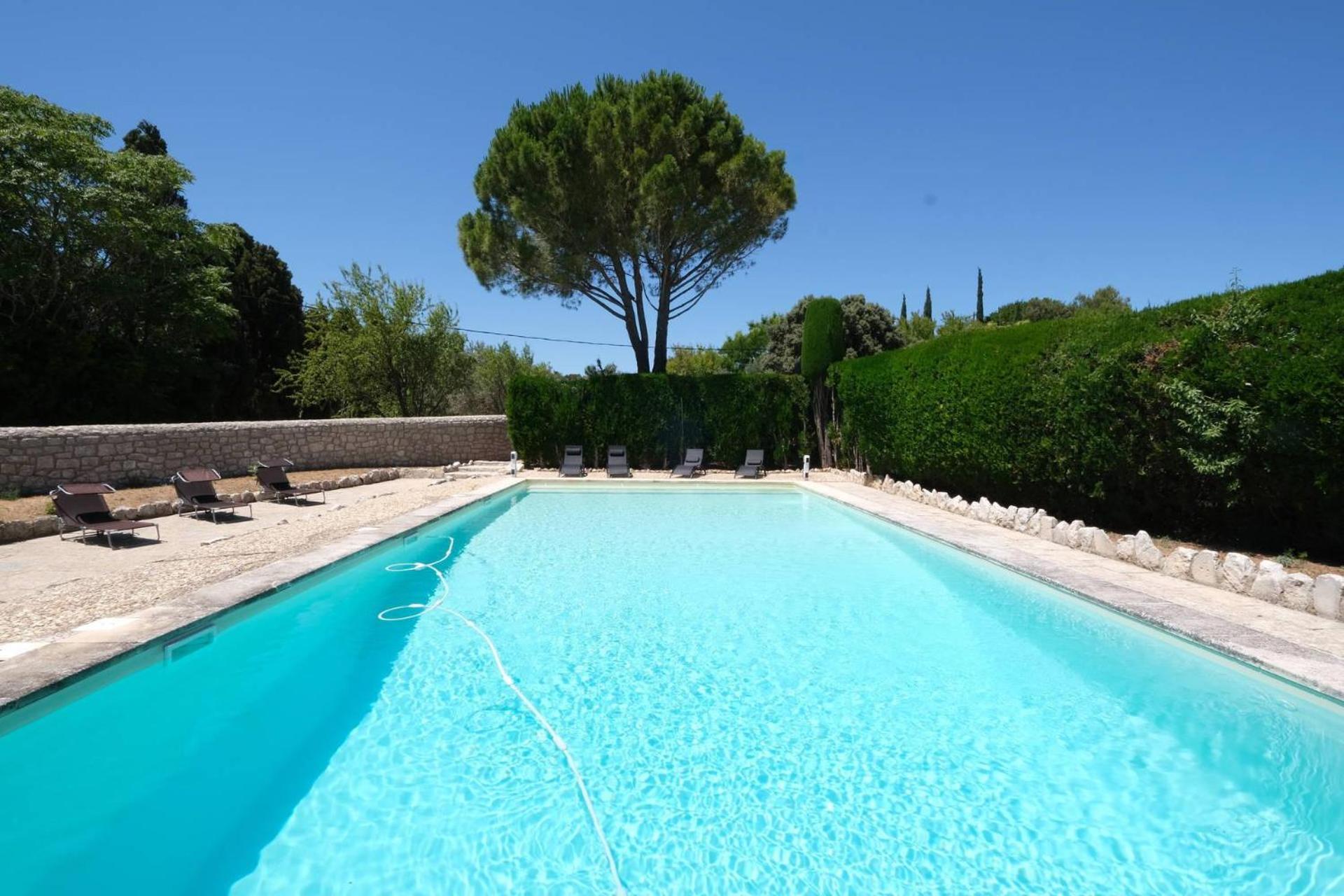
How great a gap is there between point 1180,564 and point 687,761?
5415 mm

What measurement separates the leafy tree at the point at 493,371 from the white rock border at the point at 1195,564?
2249cm

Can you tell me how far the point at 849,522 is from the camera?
10.4 m

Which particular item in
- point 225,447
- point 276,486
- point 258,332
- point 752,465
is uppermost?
point 258,332

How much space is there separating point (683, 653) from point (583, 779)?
5.45 feet

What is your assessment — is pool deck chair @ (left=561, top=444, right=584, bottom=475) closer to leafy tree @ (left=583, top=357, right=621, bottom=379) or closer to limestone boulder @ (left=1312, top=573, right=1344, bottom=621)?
leafy tree @ (left=583, top=357, right=621, bottom=379)

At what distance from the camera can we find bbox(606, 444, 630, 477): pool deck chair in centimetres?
1600

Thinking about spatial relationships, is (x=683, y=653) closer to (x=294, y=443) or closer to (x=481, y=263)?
(x=294, y=443)

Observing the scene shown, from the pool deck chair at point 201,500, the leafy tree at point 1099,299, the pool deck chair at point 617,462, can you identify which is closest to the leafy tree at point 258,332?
the pool deck chair at point 201,500

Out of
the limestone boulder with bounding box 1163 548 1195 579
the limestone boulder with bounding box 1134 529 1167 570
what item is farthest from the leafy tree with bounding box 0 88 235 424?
the limestone boulder with bounding box 1163 548 1195 579

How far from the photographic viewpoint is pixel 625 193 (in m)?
16.6

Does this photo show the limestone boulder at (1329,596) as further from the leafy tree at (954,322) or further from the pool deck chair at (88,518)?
the leafy tree at (954,322)

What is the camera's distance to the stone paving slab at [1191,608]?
3.84 m

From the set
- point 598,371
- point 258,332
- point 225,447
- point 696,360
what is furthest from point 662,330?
point 696,360

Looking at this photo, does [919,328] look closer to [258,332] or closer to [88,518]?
[258,332]
